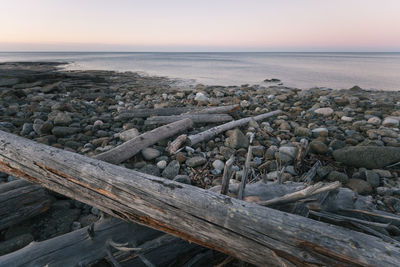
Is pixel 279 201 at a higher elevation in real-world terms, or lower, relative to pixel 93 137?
higher

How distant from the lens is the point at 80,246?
1.88 meters

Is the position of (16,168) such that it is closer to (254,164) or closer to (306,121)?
(254,164)

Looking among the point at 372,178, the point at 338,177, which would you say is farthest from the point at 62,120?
the point at 372,178

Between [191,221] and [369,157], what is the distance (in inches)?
153

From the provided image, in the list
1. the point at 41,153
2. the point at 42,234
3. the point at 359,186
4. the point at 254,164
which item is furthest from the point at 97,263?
the point at 359,186

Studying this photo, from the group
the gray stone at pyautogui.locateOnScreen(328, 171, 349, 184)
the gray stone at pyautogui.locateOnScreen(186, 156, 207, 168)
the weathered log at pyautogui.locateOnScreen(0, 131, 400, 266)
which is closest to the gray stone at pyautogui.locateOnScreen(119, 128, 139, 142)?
the gray stone at pyautogui.locateOnScreen(186, 156, 207, 168)

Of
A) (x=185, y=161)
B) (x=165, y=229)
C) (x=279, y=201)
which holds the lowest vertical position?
(x=185, y=161)

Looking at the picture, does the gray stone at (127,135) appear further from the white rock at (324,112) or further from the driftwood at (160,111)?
the white rock at (324,112)

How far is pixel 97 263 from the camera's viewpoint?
73.4 inches

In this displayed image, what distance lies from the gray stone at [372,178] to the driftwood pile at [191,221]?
1.59 meters

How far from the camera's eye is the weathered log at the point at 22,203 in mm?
2441

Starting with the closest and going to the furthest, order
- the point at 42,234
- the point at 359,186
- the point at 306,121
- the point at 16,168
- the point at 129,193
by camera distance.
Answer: the point at 129,193 → the point at 42,234 → the point at 16,168 → the point at 359,186 → the point at 306,121

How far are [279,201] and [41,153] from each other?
2.69 metres

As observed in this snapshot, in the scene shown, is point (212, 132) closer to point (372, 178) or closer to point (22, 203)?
point (372, 178)
